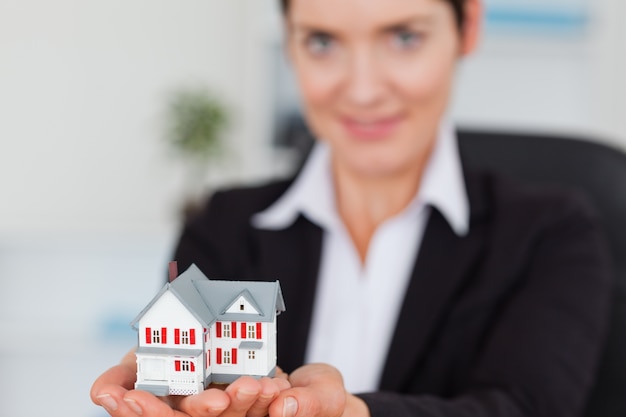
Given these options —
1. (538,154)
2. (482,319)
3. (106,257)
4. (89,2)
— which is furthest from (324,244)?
(89,2)

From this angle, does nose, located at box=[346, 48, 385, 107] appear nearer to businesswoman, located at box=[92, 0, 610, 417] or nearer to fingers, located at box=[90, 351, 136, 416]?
businesswoman, located at box=[92, 0, 610, 417]

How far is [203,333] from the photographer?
0.46 metres

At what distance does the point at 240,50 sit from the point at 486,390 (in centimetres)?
177

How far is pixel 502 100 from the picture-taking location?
2.34 metres

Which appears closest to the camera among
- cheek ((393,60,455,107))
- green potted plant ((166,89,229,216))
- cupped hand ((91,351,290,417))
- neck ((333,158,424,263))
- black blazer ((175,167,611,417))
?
cupped hand ((91,351,290,417))

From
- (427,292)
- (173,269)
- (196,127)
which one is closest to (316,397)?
(173,269)

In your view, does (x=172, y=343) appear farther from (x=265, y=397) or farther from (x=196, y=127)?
(x=196, y=127)

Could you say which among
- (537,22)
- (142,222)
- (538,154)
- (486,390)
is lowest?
(142,222)

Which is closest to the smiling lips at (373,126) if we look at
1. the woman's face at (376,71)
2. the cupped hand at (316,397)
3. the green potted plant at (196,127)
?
the woman's face at (376,71)

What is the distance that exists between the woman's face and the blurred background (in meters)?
1.18

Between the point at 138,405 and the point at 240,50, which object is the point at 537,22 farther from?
the point at 138,405

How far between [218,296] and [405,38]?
0.54 meters

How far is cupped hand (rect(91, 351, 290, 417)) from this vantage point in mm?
422

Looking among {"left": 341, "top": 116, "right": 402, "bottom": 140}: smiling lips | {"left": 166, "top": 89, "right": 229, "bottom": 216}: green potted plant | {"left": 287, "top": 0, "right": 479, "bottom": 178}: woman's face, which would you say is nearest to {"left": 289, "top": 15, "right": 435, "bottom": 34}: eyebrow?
{"left": 287, "top": 0, "right": 479, "bottom": 178}: woman's face
